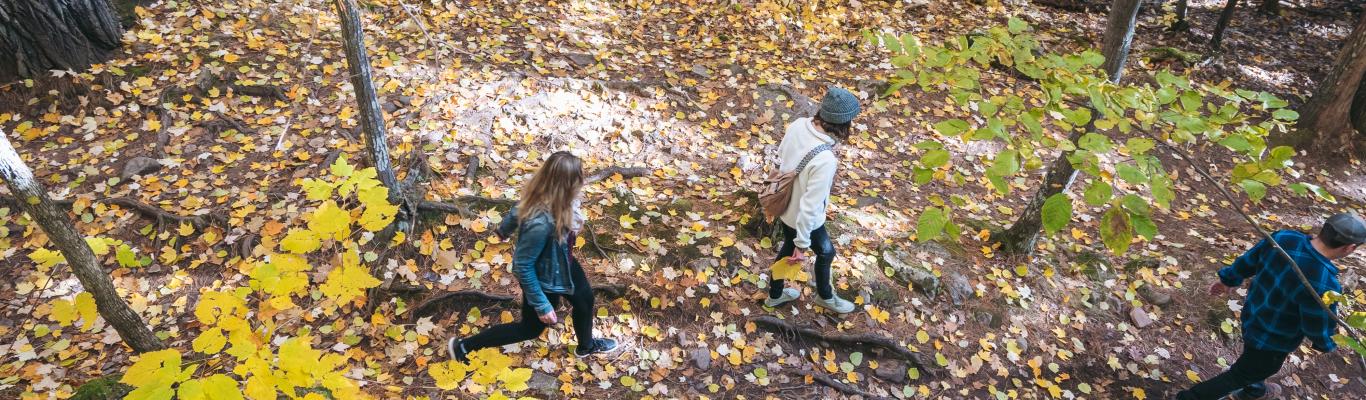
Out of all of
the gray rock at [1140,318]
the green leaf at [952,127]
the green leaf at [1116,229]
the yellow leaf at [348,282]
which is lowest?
the gray rock at [1140,318]

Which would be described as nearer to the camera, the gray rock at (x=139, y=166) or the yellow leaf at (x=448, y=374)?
the yellow leaf at (x=448, y=374)

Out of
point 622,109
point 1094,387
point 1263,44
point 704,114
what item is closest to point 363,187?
point 622,109

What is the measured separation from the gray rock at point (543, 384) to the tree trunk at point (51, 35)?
211 inches

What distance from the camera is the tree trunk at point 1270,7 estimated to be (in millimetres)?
11094

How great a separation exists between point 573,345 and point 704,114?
3.51 meters

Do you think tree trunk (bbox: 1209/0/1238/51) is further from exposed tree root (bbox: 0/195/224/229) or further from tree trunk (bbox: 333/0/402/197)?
exposed tree root (bbox: 0/195/224/229)

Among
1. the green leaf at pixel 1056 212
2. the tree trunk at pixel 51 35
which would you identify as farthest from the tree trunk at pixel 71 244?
the green leaf at pixel 1056 212

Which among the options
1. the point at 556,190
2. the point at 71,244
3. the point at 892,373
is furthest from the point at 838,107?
the point at 71,244

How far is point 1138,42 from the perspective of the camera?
984 cm

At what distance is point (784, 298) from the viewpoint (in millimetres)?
4645

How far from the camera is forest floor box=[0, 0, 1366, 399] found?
411cm

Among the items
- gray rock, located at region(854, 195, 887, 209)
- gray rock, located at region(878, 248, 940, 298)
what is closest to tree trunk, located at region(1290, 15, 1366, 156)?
gray rock, located at region(854, 195, 887, 209)

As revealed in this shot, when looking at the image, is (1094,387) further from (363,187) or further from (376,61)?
(376,61)

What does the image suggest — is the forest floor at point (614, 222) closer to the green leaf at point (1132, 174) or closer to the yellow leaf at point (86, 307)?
the yellow leaf at point (86, 307)
